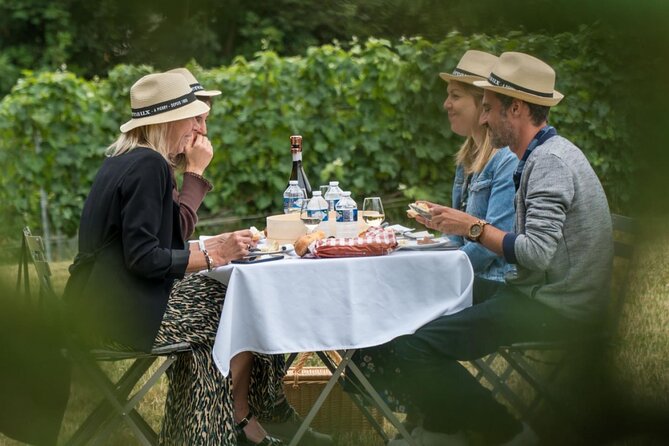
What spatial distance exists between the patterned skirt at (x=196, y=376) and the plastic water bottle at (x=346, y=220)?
0.48m

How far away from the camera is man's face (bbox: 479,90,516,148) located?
2.88m

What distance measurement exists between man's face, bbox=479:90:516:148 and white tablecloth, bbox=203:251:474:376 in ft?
1.49

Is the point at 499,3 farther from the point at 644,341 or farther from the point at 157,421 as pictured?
the point at 157,421

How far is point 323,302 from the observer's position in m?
3.03

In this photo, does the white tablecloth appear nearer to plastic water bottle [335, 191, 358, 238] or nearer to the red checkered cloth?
the red checkered cloth

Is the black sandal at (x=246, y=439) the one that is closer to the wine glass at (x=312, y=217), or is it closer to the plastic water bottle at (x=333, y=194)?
the wine glass at (x=312, y=217)

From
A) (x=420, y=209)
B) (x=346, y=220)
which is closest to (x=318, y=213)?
(x=346, y=220)

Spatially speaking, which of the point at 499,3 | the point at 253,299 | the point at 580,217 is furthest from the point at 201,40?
the point at 253,299

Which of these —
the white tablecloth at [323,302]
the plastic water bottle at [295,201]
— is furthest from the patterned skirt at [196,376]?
the plastic water bottle at [295,201]

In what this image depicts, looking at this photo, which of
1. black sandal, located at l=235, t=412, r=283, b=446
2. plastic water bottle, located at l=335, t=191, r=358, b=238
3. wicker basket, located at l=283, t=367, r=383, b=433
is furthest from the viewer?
wicker basket, located at l=283, t=367, r=383, b=433

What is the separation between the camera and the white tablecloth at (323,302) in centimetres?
299

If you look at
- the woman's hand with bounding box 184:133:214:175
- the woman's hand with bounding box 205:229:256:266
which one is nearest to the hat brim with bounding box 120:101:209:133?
the woman's hand with bounding box 184:133:214:175

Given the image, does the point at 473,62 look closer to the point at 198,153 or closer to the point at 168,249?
the point at 168,249

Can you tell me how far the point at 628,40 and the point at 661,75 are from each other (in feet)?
0.09
